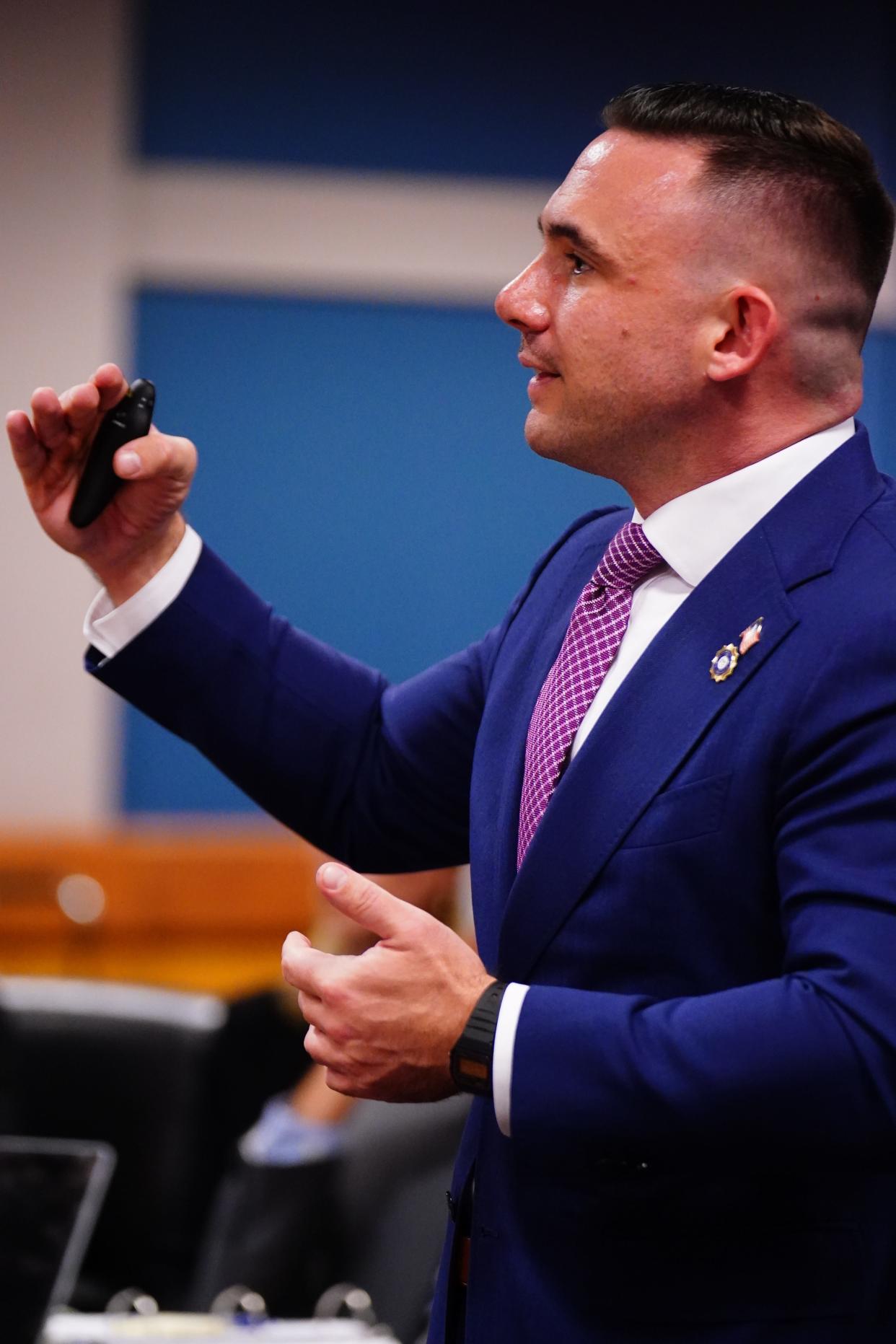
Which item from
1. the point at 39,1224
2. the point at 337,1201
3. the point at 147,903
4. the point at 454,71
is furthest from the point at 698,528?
the point at 454,71

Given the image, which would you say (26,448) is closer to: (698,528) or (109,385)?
(109,385)

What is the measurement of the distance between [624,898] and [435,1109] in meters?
1.37

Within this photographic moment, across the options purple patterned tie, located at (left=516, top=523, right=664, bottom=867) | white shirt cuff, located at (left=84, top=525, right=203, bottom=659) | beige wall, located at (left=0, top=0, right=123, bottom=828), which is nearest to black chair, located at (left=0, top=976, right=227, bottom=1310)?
white shirt cuff, located at (left=84, top=525, right=203, bottom=659)

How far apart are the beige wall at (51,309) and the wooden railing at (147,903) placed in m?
0.38

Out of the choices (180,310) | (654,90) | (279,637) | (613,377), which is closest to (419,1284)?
(279,637)

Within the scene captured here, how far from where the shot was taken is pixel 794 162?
1281 mm

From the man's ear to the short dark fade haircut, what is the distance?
2.8 inches

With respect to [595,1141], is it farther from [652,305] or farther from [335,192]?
[335,192]

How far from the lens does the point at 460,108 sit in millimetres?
6152

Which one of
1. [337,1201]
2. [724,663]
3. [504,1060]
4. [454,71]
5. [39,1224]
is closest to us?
[504,1060]

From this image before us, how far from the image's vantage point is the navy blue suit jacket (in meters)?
1.03

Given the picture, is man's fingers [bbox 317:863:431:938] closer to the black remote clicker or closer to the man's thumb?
the man's thumb

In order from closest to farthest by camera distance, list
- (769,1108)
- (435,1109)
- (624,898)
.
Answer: (769,1108)
(624,898)
(435,1109)

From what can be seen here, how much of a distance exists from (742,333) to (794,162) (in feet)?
0.47
